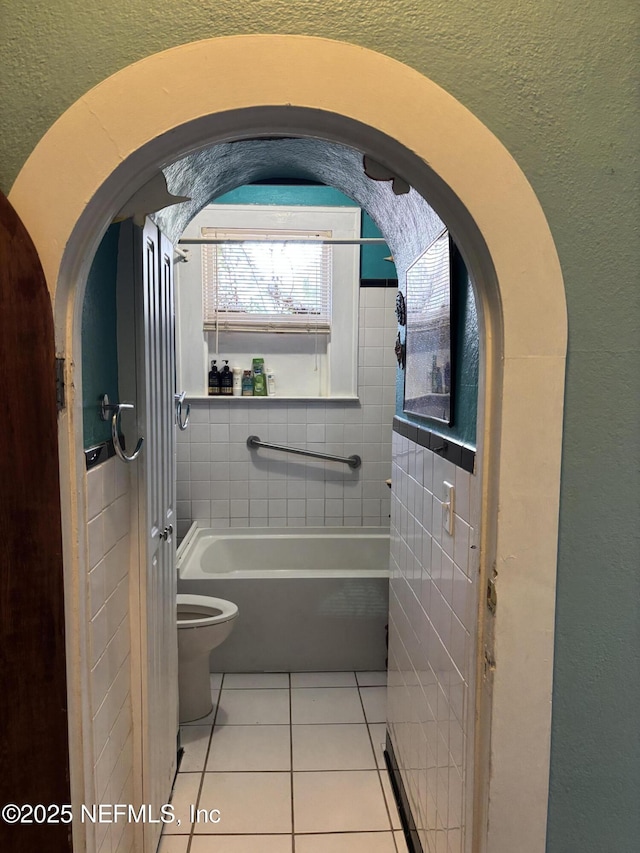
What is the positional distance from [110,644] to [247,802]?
106 centimetres

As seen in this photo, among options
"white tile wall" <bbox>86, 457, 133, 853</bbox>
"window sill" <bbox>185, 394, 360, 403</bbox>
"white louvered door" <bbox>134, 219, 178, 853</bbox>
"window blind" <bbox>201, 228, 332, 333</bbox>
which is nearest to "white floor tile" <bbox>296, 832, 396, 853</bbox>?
"white louvered door" <bbox>134, 219, 178, 853</bbox>

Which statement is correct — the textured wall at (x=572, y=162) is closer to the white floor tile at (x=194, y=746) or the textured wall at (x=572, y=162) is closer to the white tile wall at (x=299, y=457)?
the white floor tile at (x=194, y=746)

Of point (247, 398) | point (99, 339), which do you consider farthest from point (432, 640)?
point (247, 398)

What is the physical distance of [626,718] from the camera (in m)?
1.12

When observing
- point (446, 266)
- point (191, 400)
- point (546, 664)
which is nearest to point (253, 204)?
point (191, 400)

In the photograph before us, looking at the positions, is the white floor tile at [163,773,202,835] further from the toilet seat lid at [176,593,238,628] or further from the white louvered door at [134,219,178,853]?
the toilet seat lid at [176,593,238,628]

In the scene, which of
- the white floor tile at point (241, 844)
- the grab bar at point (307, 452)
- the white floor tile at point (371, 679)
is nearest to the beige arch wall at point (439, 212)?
the white floor tile at point (241, 844)

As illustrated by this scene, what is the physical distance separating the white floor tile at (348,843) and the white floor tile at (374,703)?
661mm

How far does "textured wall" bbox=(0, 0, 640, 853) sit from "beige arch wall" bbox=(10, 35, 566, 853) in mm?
36

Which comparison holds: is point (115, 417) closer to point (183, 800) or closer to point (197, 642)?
point (197, 642)

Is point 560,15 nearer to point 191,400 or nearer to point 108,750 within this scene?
point 108,750

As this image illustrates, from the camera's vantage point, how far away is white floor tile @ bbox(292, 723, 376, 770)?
227cm

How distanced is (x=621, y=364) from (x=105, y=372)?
120 cm

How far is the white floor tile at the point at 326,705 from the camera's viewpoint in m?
2.57
